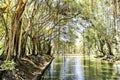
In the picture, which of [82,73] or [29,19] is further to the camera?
[29,19]

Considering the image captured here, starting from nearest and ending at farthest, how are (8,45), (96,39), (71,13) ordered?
1. (8,45)
2. (71,13)
3. (96,39)

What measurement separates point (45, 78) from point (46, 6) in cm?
692

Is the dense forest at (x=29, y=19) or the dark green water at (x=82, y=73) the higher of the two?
the dense forest at (x=29, y=19)

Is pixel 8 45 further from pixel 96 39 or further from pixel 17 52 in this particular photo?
pixel 96 39

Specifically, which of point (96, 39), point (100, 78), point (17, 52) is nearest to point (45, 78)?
point (17, 52)

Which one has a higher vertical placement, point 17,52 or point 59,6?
point 59,6

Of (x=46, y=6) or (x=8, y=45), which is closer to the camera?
(x=8, y=45)

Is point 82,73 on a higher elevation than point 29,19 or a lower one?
lower

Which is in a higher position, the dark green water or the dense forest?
the dense forest

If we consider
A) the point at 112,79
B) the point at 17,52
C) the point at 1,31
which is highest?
the point at 1,31

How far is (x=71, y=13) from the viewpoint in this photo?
800 inches

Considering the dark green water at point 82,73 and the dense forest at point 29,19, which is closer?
the dense forest at point 29,19

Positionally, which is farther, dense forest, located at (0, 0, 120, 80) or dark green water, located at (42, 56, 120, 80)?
dark green water, located at (42, 56, 120, 80)

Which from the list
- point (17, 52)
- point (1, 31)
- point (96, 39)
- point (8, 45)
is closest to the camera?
point (8, 45)
